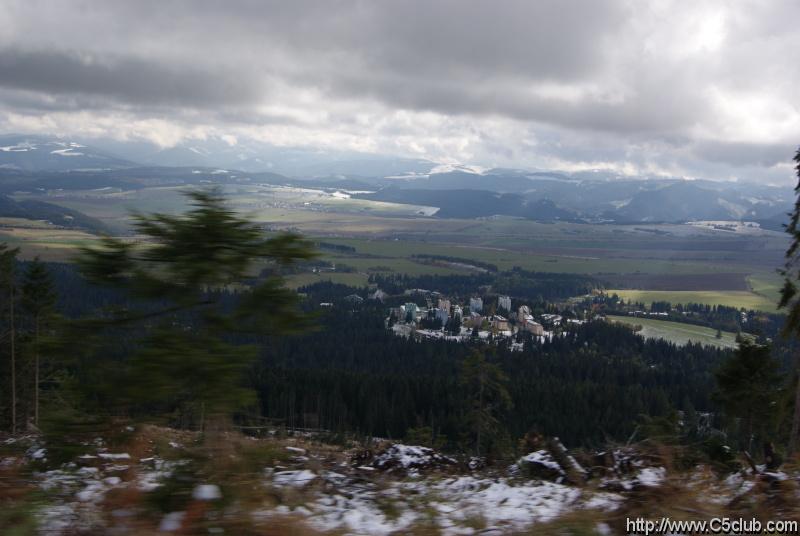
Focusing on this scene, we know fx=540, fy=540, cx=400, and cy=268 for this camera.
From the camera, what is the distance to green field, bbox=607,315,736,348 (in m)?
68.8

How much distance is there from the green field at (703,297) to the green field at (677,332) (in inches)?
527

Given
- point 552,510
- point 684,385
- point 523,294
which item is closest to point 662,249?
point 523,294

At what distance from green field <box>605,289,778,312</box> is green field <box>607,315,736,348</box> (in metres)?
13.4

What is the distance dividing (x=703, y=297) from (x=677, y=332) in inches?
1072

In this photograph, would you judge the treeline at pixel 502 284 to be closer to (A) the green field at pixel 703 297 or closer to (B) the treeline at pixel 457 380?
(A) the green field at pixel 703 297

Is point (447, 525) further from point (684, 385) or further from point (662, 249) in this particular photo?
point (662, 249)

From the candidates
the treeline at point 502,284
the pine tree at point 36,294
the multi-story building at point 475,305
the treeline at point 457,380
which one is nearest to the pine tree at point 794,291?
the treeline at point 457,380

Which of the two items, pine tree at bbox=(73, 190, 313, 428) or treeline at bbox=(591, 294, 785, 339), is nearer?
pine tree at bbox=(73, 190, 313, 428)

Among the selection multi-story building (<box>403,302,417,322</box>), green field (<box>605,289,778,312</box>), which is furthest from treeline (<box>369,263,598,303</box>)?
multi-story building (<box>403,302,417,322</box>)

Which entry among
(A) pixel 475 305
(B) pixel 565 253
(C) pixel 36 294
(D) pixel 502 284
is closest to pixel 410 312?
(A) pixel 475 305

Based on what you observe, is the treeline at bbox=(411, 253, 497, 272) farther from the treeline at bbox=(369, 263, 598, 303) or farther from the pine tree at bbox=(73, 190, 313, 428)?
the pine tree at bbox=(73, 190, 313, 428)

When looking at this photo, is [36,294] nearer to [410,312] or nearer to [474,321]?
[474,321]

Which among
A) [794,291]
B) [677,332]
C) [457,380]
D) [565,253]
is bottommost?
[677,332]

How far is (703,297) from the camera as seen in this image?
318 ft
